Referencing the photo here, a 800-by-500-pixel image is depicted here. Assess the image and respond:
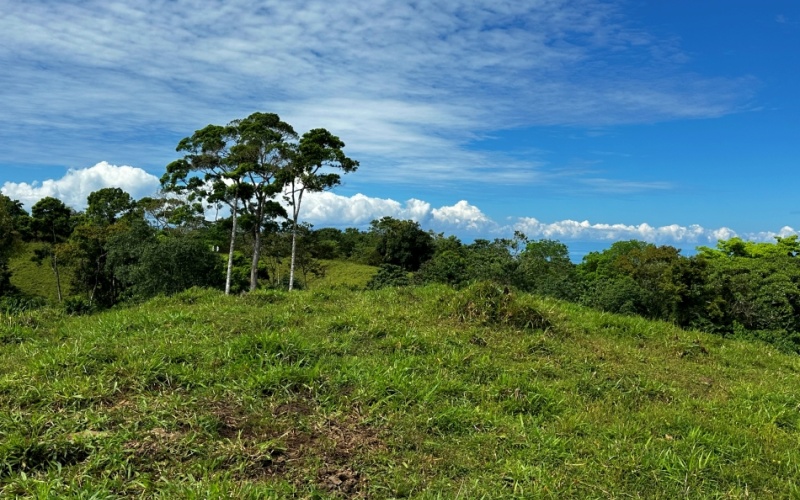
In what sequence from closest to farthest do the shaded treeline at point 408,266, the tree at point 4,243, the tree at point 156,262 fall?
the shaded treeline at point 408,266, the tree at point 156,262, the tree at point 4,243

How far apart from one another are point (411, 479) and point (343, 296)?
19.6 feet

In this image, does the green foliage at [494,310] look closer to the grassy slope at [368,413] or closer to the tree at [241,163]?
the grassy slope at [368,413]

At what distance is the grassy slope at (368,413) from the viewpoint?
3477mm

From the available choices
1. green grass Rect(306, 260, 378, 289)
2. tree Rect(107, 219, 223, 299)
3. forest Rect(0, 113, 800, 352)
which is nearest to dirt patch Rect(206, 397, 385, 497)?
forest Rect(0, 113, 800, 352)

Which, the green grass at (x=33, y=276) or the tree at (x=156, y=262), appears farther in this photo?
the green grass at (x=33, y=276)

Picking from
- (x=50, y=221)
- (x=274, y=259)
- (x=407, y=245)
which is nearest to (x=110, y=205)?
(x=50, y=221)

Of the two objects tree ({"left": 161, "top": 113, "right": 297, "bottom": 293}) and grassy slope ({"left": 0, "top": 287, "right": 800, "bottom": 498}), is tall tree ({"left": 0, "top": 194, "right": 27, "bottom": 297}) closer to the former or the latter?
tree ({"left": 161, "top": 113, "right": 297, "bottom": 293})

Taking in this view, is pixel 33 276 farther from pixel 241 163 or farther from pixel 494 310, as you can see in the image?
pixel 494 310

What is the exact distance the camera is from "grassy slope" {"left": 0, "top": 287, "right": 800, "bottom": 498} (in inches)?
137

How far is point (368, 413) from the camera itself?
4.44 metres

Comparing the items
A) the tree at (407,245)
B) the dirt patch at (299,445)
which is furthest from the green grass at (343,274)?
the dirt patch at (299,445)

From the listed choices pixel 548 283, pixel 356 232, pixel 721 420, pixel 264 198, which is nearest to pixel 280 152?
pixel 264 198

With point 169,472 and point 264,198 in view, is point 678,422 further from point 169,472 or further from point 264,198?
point 264,198

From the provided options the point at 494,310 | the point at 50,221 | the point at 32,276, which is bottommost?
the point at 32,276
